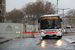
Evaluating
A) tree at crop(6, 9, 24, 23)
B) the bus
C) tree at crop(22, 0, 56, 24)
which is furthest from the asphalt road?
tree at crop(6, 9, 24, 23)

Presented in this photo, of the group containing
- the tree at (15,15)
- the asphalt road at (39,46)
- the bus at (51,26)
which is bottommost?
the asphalt road at (39,46)

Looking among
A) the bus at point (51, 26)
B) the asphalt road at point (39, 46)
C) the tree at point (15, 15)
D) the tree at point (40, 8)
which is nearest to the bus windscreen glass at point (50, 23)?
the bus at point (51, 26)

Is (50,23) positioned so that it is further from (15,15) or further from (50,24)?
(15,15)

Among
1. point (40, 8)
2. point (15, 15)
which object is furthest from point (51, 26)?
point (15, 15)

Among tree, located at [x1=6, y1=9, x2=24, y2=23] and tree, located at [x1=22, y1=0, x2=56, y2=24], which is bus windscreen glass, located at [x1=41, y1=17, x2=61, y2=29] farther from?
tree, located at [x1=6, y1=9, x2=24, y2=23]

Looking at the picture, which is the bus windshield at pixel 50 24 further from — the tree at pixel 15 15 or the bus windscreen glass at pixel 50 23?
the tree at pixel 15 15

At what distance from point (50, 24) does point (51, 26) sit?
14.9 inches

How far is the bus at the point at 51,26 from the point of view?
72.9 feet

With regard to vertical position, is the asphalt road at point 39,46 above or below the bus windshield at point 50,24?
below

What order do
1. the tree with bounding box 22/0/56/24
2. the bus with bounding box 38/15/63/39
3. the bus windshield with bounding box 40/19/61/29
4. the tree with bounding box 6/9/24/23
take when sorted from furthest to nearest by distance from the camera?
the tree with bounding box 6/9/24/23, the tree with bounding box 22/0/56/24, the bus windshield with bounding box 40/19/61/29, the bus with bounding box 38/15/63/39

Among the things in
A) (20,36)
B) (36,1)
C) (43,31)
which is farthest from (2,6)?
(43,31)

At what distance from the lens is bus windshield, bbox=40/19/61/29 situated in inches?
880

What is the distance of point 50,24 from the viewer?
22.6 m

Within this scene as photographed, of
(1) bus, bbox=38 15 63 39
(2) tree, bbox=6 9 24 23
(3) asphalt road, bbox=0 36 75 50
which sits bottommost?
(3) asphalt road, bbox=0 36 75 50
